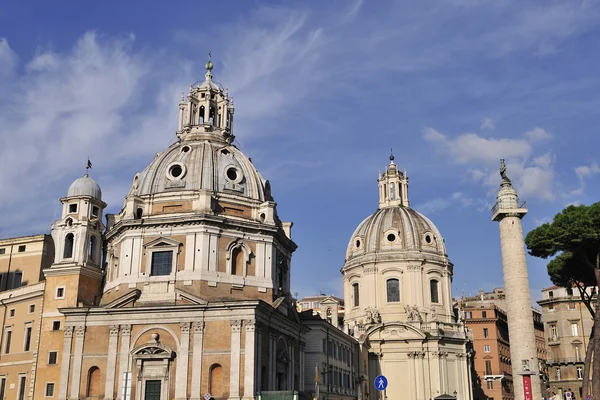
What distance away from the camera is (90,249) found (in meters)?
47.2

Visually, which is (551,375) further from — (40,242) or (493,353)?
(40,242)

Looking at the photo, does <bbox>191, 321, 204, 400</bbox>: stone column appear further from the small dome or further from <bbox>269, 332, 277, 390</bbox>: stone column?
the small dome

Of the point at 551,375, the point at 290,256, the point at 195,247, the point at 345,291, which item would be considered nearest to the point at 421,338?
the point at 345,291

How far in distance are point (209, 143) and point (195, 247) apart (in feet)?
28.6

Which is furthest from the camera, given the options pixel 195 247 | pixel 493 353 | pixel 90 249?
pixel 493 353

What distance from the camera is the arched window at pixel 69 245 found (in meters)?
46.9

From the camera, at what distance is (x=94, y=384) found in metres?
40.4

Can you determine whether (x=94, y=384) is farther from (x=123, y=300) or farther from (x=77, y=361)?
(x=123, y=300)

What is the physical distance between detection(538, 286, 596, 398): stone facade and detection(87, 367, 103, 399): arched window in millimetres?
50880

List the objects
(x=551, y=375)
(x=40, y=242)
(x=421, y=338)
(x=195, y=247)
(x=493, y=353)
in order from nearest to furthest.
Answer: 1. (x=195, y=247)
2. (x=40, y=242)
3. (x=421, y=338)
4. (x=551, y=375)
5. (x=493, y=353)

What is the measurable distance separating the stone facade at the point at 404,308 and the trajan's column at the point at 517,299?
906 inches

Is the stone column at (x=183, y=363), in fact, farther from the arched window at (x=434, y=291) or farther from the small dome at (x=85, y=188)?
the arched window at (x=434, y=291)

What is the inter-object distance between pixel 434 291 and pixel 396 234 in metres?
6.97

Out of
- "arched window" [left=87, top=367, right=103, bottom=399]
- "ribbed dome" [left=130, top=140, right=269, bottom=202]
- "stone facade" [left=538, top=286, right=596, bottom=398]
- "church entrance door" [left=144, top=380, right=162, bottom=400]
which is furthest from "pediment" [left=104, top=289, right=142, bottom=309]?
"stone facade" [left=538, top=286, right=596, bottom=398]
